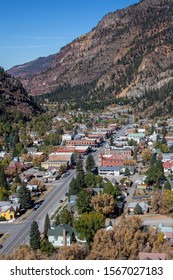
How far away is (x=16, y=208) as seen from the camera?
2423cm

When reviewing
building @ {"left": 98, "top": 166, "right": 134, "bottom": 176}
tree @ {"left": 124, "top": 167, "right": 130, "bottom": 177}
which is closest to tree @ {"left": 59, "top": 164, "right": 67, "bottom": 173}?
building @ {"left": 98, "top": 166, "right": 134, "bottom": 176}

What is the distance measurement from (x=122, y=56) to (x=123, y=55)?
544mm

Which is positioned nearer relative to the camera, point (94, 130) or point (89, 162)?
point (89, 162)

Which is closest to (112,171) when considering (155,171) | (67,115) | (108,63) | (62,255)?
(155,171)

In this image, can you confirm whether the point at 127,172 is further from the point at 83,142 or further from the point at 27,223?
the point at 83,142

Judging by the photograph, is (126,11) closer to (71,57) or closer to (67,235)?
(71,57)

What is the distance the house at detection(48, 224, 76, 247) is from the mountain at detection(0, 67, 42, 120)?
143ft

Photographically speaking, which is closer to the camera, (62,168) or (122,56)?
(62,168)

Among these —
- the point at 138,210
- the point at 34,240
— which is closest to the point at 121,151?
the point at 138,210

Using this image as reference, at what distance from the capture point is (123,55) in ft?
353

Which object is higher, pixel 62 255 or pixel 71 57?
pixel 71 57

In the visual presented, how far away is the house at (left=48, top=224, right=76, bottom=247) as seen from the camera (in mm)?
18688

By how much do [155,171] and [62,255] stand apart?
674 inches

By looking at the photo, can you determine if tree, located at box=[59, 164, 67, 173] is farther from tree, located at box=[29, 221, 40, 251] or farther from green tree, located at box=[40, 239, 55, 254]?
green tree, located at box=[40, 239, 55, 254]
